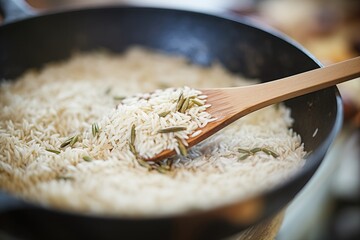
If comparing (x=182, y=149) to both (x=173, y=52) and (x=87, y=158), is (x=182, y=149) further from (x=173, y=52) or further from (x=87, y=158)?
(x=173, y=52)

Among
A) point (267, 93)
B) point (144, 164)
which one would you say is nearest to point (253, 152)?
point (267, 93)

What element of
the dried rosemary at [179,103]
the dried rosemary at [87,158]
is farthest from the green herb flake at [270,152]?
the dried rosemary at [87,158]

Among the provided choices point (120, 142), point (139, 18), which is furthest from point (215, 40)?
point (120, 142)

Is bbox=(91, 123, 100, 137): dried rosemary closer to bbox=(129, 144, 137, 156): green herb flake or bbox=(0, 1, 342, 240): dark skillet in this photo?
bbox=(129, 144, 137, 156): green herb flake

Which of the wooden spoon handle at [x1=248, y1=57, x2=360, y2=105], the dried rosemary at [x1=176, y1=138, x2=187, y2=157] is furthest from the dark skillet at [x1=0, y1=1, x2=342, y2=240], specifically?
the dried rosemary at [x1=176, y1=138, x2=187, y2=157]

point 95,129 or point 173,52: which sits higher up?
point 173,52

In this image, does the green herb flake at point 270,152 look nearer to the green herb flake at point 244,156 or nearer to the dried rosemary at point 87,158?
the green herb flake at point 244,156
